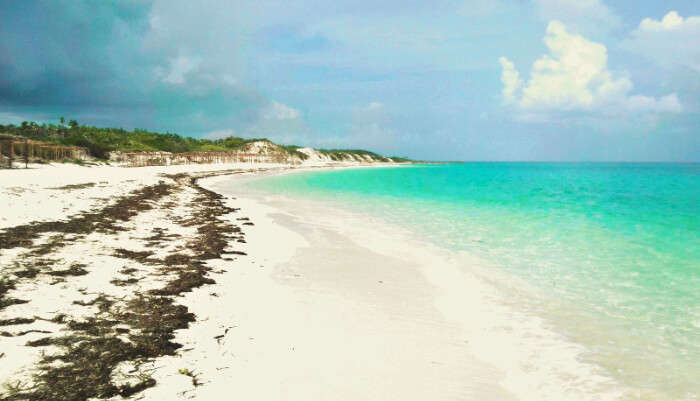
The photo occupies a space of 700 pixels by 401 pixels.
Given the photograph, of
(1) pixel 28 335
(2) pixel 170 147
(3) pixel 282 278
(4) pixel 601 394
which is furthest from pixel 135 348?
(2) pixel 170 147

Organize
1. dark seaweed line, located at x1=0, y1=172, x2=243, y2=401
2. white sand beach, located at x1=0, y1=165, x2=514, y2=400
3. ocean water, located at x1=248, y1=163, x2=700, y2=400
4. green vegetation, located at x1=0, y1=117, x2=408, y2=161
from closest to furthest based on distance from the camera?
dark seaweed line, located at x1=0, y1=172, x2=243, y2=401 → white sand beach, located at x1=0, y1=165, x2=514, y2=400 → ocean water, located at x1=248, y1=163, x2=700, y2=400 → green vegetation, located at x1=0, y1=117, x2=408, y2=161

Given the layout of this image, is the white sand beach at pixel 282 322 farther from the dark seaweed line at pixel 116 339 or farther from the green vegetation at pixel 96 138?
the green vegetation at pixel 96 138

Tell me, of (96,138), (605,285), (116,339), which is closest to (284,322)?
(116,339)

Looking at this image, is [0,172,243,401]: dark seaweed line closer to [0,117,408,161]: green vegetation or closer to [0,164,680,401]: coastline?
[0,164,680,401]: coastline

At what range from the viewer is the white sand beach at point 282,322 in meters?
3.84

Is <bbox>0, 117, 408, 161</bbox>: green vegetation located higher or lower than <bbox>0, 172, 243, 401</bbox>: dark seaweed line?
higher

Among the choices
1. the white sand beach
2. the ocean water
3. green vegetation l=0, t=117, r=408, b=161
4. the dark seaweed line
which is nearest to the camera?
the dark seaweed line

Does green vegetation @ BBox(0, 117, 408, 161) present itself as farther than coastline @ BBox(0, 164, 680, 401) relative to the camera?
Yes

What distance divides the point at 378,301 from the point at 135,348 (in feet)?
12.1

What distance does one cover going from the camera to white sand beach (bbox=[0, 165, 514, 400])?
151 inches

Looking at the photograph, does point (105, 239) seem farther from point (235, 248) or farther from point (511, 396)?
point (511, 396)

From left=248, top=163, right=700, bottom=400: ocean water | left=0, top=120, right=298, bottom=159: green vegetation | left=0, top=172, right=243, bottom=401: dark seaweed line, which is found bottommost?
left=248, top=163, right=700, bottom=400: ocean water

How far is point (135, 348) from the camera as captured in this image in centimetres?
425

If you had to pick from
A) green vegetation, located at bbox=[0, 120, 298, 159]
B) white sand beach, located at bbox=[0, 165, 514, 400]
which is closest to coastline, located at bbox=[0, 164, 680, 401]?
white sand beach, located at bbox=[0, 165, 514, 400]
